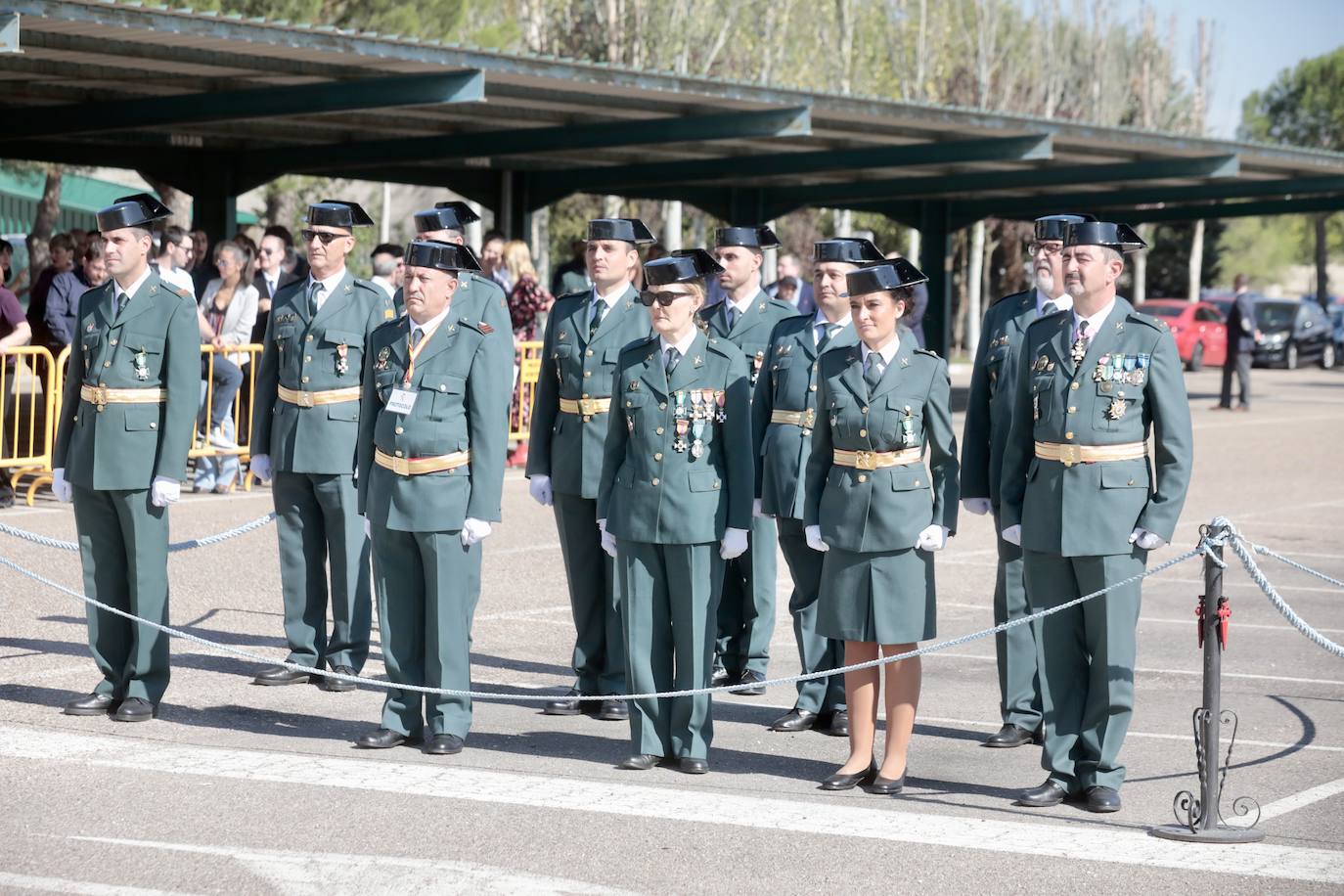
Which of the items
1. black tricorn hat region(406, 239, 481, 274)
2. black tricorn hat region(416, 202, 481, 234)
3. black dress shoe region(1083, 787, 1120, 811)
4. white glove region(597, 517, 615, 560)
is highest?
black tricorn hat region(416, 202, 481, 234)

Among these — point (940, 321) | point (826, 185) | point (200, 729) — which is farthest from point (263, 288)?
point (940, 321)

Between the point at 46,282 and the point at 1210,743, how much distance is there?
11123 millimetres

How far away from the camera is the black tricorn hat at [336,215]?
8.34m

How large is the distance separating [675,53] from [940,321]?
18848mm

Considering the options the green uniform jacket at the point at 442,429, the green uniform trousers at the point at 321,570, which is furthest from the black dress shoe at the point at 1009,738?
the green uniform trousers at the point at 321,570

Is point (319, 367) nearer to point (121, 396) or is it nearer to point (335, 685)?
point (121, 396)

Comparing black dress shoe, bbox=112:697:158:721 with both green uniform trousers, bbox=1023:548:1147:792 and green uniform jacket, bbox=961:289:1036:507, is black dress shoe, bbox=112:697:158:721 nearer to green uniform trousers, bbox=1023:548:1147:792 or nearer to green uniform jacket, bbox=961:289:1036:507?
green uniform jacket, bbox=961:289:1036:507

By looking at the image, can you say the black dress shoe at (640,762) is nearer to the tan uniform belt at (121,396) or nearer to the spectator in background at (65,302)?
the tan uniform belt at (121,396)

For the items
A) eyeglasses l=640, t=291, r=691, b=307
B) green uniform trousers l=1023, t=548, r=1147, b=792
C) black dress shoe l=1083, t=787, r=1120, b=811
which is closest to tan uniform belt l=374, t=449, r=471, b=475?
eyeglasses l=640, t=291, r=691, b=307

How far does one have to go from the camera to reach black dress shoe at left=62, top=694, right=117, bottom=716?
762cm

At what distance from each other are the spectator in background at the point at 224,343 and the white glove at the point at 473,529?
300 inches

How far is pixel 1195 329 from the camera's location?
3938 centimetres

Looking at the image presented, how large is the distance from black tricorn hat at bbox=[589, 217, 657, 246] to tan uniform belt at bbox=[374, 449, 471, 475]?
1.22m

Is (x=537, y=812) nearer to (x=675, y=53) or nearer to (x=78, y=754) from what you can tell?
(x=78, y=754)
